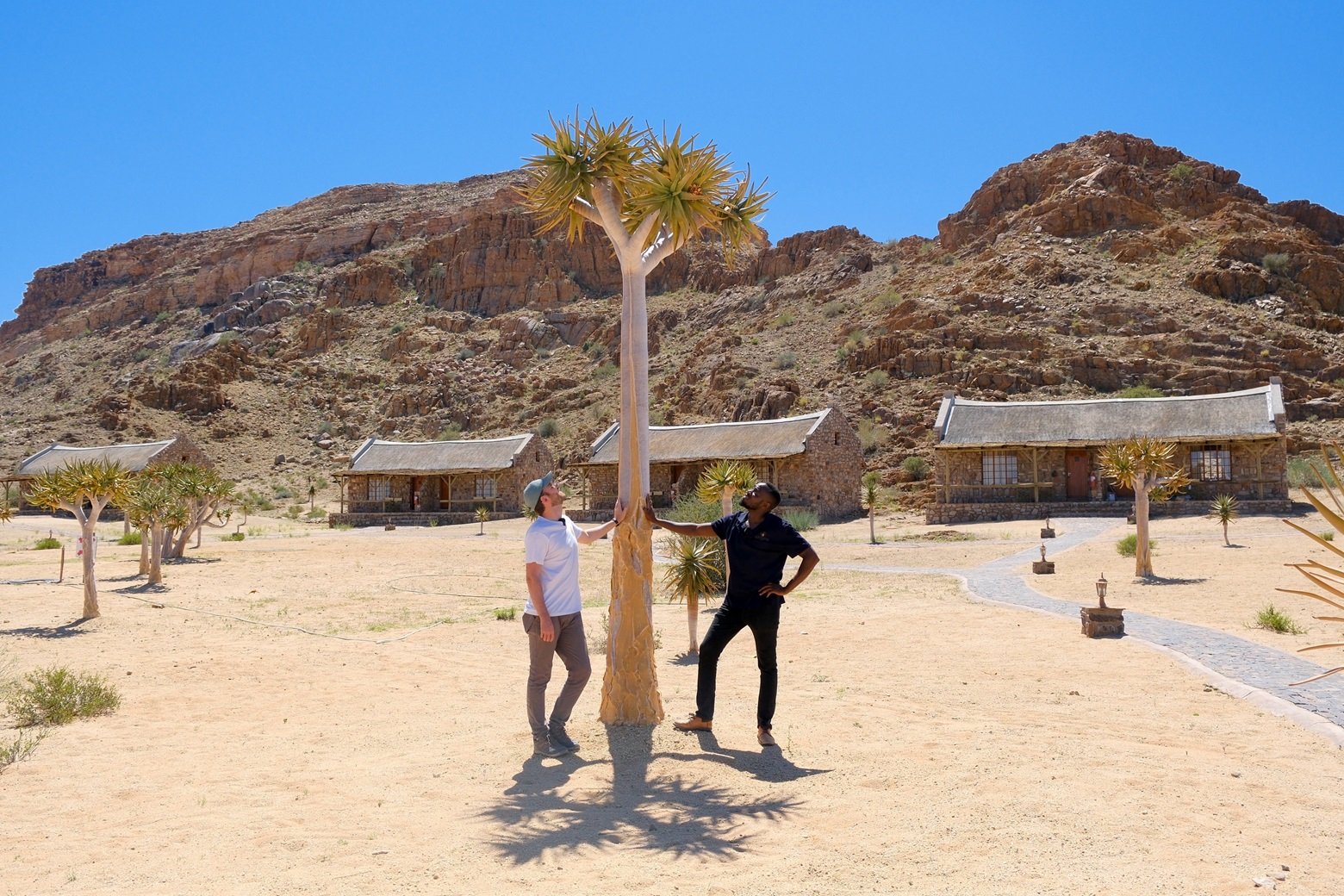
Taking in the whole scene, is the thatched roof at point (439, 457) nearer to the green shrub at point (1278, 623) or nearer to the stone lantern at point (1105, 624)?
the stone lantern at point (1105, 624)

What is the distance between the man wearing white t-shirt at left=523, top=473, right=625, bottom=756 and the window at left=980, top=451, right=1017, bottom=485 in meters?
28.1

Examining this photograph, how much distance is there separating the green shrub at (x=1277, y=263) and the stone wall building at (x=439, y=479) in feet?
127

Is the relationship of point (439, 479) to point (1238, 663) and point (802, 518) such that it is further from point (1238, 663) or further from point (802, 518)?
point (1238, 663)

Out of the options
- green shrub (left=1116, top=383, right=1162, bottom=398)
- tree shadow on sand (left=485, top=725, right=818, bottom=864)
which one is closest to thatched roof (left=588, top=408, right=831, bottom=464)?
green shrub (left=1116, top=383, right=1162, bottom=398)

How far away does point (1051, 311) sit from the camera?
49094mm

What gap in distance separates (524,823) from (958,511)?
28.1m

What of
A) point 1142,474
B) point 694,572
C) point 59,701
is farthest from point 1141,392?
point 59,701

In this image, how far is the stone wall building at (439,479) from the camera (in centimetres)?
4022

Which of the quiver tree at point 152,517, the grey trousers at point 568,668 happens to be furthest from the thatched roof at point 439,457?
the grey trousers at point 568,668

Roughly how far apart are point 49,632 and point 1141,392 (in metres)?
40.5

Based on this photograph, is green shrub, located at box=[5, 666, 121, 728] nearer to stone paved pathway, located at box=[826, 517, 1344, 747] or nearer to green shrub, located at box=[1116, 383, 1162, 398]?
stone paved pathway, located at box=[826, 517, 1344, 747]

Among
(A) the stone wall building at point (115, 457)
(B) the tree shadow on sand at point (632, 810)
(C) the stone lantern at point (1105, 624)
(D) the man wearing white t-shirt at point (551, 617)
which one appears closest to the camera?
(B) the tree shadow on sand at point (632, 810)

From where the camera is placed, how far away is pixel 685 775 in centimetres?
580

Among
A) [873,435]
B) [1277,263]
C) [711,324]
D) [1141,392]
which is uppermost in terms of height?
[1277,263]
